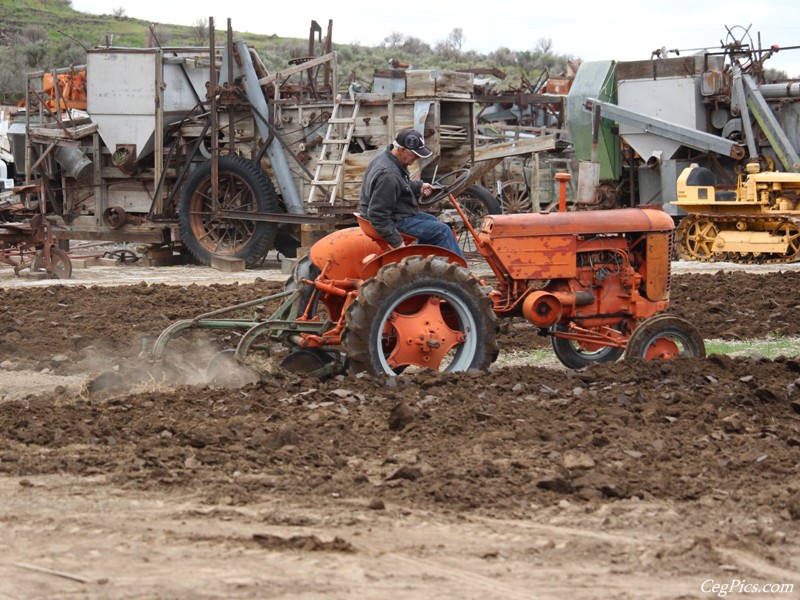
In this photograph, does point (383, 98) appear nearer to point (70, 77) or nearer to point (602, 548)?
point (70, 77)

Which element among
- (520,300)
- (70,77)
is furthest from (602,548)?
(70,77)

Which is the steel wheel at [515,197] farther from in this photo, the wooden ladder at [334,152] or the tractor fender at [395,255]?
the tractor fender at [395,255]

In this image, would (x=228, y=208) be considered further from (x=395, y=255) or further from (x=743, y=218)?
(x=395, y=255)

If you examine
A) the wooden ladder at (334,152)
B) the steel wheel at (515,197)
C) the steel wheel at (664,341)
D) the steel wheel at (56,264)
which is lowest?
the steel wheel at (56,264)

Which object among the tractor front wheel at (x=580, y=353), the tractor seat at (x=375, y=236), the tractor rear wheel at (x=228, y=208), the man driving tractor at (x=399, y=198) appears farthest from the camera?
the tractor rear wheel at (x=228, y=208)

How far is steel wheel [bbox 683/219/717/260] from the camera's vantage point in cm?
1950

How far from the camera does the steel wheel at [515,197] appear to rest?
25.6 meters

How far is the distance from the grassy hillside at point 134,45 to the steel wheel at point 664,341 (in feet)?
133

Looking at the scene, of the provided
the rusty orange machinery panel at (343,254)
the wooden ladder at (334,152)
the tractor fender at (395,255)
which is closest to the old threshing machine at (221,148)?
the wooden ladder at (334,152)

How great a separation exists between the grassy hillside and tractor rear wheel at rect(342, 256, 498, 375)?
4066 centimetres

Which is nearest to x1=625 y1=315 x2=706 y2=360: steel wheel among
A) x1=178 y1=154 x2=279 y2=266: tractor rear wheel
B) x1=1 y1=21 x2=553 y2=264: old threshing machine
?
x1=1 y1=21 x2=553 y2=264: old threshing machine

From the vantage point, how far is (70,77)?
68.9 feet

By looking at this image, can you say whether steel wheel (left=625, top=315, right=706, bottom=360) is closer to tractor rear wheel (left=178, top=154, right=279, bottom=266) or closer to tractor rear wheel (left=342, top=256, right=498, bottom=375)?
tractor rear wheel (left=342, top=256, right=498, bottom=375)

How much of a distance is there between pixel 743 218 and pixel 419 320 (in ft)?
40.2
